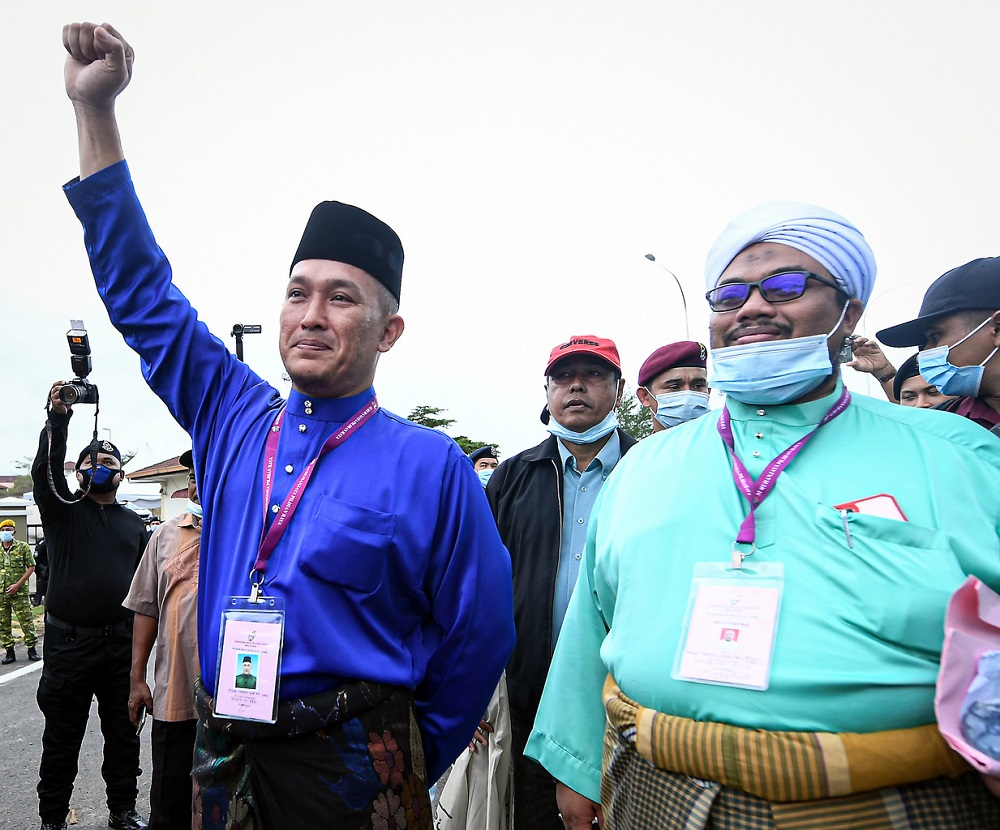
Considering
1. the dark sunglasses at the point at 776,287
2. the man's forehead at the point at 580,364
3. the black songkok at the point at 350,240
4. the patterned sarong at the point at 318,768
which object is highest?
the black songkok at the point at 350,240

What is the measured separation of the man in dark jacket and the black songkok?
1.44 metres

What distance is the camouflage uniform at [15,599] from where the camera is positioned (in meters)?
9.76

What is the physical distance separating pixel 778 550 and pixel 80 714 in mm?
4690

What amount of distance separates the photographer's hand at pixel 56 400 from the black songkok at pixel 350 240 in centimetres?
270

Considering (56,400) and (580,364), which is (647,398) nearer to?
(580,364)

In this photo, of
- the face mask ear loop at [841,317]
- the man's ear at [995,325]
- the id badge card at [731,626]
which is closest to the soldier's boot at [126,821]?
the id badge card at [731,626]

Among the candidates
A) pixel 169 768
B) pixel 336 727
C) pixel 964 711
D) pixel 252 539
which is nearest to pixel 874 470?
pixel 964 711

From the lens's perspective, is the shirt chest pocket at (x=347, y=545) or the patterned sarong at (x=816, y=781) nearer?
the patterned sarong at (x=816, y=781)

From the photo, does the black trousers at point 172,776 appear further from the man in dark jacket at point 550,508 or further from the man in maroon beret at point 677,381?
the man in maroon beret at point 677,381

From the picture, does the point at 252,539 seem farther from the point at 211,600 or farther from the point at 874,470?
the point at 874,470

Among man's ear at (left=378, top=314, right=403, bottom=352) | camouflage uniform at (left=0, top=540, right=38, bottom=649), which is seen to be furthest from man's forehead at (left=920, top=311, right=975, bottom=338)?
camouflage uniform at (left=0, top=540, right=38, bottom=649)

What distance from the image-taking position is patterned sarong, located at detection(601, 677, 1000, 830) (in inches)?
54.3

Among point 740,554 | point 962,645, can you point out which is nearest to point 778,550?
point 740,554

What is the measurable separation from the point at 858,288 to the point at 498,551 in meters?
1.30
